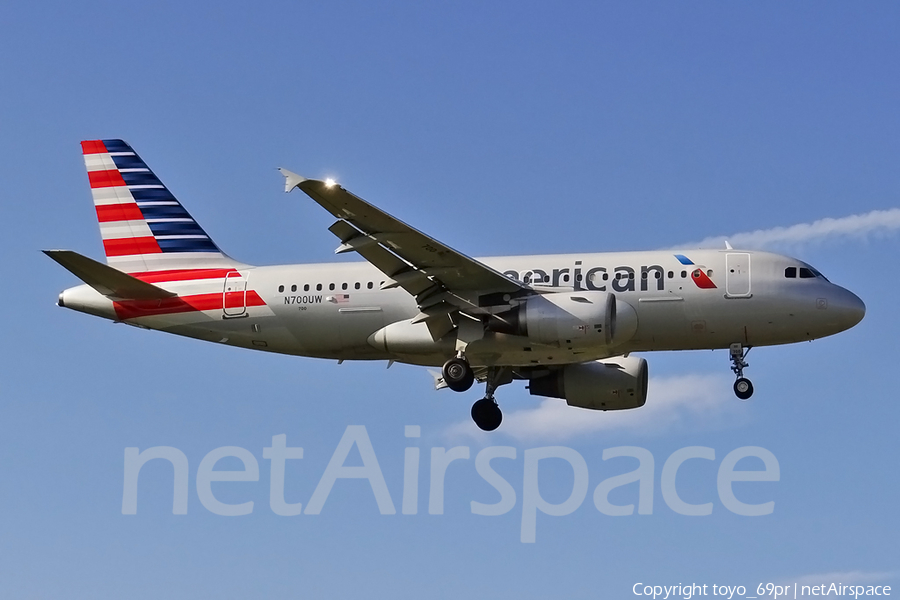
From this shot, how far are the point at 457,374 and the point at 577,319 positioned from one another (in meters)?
3.58

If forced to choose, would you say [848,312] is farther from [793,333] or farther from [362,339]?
[362,339]

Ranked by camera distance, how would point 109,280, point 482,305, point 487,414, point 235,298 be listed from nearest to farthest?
point 482,305 → point 109,280 → point 235,298 → point 487,414

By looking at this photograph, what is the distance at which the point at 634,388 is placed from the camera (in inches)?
1458

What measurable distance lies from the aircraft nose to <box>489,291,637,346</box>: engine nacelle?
17.8 feet

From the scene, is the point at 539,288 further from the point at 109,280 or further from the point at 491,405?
the point at 109,280

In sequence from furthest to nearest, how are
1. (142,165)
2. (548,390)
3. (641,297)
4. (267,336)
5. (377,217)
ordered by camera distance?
(142,165), (548,390), (267,336), (641,297), (377,217)

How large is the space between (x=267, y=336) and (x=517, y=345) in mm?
7133

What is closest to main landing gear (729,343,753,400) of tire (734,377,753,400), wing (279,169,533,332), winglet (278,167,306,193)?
tire (734,377,753,400)

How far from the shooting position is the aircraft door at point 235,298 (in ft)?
115

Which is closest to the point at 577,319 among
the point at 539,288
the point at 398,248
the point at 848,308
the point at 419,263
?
the point at 539,288

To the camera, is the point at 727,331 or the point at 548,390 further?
the point at 548,390

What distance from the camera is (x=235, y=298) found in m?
35.3

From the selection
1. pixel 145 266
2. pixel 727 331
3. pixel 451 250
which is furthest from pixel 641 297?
pixel 145 266

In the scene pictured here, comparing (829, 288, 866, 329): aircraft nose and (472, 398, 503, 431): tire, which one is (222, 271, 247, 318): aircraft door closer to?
(472, 398, 503, 431): tire
